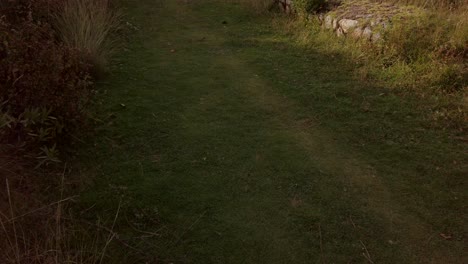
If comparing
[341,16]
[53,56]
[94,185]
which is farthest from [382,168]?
[341,16]

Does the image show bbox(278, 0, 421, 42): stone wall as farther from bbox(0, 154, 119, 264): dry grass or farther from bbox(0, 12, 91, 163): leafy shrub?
bbox(0, 154, 119, 264): dry grass

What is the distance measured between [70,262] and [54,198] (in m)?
1.02

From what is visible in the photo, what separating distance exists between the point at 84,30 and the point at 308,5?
4.00m

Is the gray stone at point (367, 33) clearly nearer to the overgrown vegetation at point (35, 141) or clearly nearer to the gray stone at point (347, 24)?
the gray stone at point (347, 24)

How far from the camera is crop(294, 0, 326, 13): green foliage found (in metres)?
7.70

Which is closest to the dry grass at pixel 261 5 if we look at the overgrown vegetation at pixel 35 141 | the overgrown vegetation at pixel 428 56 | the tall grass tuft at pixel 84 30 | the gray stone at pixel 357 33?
the overgrown vegetation at pixel 428 56

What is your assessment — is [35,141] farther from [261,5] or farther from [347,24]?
[261,5]

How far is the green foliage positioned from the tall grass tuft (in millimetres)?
3526

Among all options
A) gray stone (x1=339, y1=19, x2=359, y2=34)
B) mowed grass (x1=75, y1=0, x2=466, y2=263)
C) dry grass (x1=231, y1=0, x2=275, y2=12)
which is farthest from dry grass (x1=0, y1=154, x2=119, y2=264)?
dry grass (x1=231, y1=0, x2=275, y2=12)

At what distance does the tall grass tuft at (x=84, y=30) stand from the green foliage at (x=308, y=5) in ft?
11.6

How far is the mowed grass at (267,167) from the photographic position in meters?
3.21

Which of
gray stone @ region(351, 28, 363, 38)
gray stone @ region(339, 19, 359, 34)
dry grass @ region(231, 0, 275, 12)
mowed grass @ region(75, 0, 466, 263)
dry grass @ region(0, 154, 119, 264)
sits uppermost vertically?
dry grass @ region(231, 0, 275, 12)

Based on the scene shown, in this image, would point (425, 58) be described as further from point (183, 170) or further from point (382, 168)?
point (183, 170)

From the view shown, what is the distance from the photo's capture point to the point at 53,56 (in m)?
4.07
